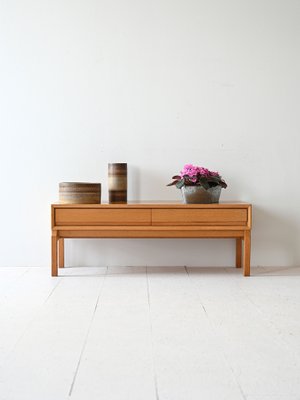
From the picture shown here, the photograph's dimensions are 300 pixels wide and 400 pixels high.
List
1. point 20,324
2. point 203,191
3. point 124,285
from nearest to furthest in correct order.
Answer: point 20,324
point 124,285
point 203,191

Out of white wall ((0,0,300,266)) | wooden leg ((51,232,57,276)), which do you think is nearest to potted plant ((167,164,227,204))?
white wall ((0,0,300,266))

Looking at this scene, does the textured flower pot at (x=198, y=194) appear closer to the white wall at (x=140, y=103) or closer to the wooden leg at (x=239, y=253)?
the white wall at (x=140, y=103)

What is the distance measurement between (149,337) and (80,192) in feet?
4.95

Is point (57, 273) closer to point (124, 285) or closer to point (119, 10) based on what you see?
point (124, 285)

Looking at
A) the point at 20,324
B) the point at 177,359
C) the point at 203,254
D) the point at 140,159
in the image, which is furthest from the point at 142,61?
the point at 177,359

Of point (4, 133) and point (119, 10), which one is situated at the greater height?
point (119, 10)

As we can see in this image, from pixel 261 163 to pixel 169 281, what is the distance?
3.72 ft

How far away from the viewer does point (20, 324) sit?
7.88 feet

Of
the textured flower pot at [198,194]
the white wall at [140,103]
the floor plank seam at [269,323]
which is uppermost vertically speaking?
the white wall at [140,103]

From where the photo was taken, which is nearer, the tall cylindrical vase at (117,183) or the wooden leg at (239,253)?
the tall cylindrical vase at (117,183)

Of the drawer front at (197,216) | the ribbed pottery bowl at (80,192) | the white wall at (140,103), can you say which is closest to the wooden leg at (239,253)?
the white wall at (140,103)

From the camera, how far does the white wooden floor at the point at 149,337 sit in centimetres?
169

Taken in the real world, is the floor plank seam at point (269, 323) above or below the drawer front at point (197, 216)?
below

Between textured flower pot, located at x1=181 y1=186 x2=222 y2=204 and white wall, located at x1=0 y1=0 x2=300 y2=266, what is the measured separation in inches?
13.4
